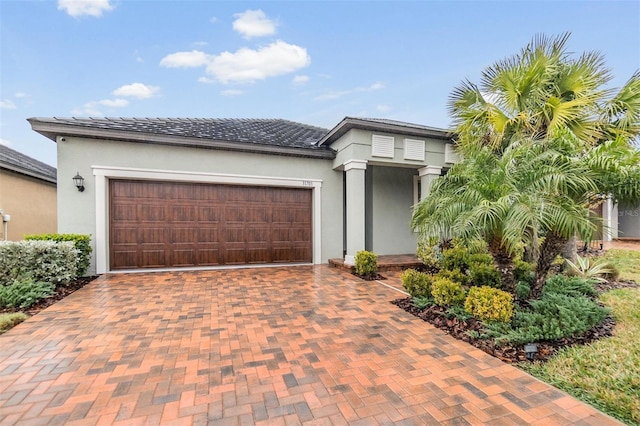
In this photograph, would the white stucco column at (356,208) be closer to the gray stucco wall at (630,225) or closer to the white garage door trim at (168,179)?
the white garage door trim at (168,179)

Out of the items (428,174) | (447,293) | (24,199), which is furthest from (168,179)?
(428,174)

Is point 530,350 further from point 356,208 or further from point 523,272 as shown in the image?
point 356,208

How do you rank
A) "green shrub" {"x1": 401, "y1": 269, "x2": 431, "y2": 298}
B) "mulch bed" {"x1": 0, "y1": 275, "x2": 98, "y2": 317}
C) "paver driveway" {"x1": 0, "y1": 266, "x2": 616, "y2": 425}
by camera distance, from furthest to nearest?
"green shrub" {"x1": 401, "y1": 269, "x2": 431, "y2": 298} < "mulch bed" {"x1": 0, "y1": 275, "x2": 98, "y2": 317} < "paver driveway" {"x1": 0, "y1": 266, "x2": 616, "y2": 425}

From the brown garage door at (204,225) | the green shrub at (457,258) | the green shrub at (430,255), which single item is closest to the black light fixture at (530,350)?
the green shrub at (457,258)

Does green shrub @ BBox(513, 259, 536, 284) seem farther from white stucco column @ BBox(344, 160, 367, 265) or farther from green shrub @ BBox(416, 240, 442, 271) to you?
white stucco column @ BBox(344, 160, 367, 265)

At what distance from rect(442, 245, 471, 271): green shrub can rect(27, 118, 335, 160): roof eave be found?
15.6 feet

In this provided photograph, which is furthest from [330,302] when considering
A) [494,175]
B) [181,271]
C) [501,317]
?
[181,271]

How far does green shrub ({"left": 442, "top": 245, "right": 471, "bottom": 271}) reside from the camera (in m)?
6.75

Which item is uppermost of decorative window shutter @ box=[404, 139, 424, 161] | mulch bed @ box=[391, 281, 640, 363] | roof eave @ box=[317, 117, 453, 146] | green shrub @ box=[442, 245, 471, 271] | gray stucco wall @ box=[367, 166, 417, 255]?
roof eave @ box=[317, 117, 453, 146]

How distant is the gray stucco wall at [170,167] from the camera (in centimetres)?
732

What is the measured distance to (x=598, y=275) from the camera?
641 cm

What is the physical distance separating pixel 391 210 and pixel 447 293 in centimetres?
599

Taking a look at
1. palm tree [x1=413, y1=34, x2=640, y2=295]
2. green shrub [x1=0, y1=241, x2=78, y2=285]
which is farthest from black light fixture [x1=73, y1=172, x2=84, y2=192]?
palm tree [x1=413, y1=34, x2=640, y2=295]

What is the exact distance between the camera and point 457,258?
6.83m
